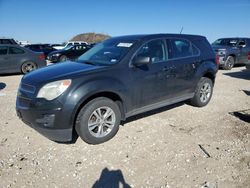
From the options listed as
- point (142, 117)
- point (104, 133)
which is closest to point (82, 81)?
point (104, 133)

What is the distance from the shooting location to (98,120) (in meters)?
4.22

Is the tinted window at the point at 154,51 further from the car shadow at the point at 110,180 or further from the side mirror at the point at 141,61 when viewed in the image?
the car shadow at the point at 110,180

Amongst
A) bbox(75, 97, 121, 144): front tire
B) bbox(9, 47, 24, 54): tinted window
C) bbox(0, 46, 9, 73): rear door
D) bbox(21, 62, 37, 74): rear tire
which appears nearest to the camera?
bbox(75, 97, 121, 144): front tire

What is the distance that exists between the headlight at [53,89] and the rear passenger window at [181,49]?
2427 millimetres

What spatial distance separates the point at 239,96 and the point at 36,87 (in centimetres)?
602

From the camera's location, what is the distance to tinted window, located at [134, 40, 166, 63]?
4812 millimetres

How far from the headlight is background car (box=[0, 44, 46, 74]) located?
906cm

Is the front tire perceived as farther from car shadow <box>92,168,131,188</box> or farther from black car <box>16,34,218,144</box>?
car shadow <box>92,168,131,188</box>

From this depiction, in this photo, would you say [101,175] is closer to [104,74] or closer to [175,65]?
[104,74]

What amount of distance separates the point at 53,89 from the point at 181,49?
3.02 m

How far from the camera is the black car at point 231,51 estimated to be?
13.4 metres

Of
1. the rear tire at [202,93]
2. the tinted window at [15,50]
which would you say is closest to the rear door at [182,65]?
the rear tire at [202,93]

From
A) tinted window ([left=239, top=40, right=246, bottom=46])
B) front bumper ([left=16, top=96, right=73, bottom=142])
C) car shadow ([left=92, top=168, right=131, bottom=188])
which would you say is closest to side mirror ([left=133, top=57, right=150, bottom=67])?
front bumper ([left=16, top=96, right=73, bottom=142])

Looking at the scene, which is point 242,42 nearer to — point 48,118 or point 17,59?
point 17,59
